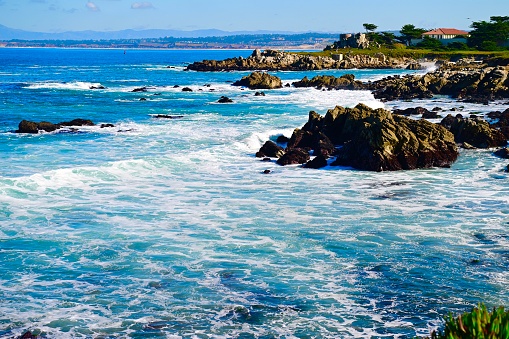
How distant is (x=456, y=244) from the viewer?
16156mm

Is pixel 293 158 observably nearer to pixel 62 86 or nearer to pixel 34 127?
pixel 34 127

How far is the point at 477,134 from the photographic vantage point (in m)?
31.3

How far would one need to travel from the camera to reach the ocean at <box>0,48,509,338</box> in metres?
12.0

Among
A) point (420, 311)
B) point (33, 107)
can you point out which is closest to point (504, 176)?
point (420, 311)

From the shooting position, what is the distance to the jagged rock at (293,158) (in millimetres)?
27531

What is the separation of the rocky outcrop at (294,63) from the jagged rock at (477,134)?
276 feet

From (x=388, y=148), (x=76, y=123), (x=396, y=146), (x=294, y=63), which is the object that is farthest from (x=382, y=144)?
(x=294, y=63)

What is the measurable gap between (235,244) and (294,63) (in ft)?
345

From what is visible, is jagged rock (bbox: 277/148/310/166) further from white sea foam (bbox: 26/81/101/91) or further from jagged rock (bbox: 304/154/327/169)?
white sea foam (bbox: 26/81/101/91)

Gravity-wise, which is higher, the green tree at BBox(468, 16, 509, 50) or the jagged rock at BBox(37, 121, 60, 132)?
the green tree at BBox(468, 16, 509, 50)

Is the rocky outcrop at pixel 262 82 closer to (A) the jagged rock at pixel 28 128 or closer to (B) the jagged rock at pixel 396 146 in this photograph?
(A) the jagged rock at pixel 28 128

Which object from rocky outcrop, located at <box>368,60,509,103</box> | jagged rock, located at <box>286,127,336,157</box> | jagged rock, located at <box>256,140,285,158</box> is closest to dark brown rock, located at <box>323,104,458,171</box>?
jagged rock, located at <box>286,127,336,157</box>

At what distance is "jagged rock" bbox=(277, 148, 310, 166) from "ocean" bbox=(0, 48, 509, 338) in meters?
0.42

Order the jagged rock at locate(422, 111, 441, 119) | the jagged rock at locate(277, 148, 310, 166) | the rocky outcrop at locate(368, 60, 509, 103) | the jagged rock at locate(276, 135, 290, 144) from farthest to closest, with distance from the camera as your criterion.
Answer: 1. the rocky outcrop at locate(368, 60, 509, 103)
2. the jagged rock at locate(422, 111, 441, 119)
3. the jagged rock at locate(276, 135, 290, 144)
4. the jagged rock at locate(277, 148, 310, 166)
